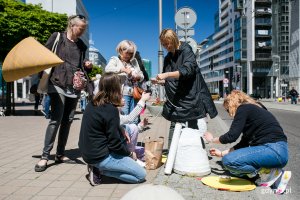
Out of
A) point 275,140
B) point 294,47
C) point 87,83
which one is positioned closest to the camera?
point 275,140

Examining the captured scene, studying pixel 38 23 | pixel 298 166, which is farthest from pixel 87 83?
pixel 38 23

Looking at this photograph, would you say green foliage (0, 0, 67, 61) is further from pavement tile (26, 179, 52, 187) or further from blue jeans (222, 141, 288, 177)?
blue jeans (222, 141, 288, 177)

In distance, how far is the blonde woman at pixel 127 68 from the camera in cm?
560

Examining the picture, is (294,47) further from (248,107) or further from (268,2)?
(248,107)

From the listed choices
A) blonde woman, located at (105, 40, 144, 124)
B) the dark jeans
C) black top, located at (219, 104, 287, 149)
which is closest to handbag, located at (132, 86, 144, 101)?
blonde woman, located at (105, 40, 144, 124)

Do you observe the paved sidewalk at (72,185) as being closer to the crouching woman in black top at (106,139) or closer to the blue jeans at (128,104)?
the crouching woman in black top at (106,139)

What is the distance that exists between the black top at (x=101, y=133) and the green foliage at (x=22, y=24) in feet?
56.6

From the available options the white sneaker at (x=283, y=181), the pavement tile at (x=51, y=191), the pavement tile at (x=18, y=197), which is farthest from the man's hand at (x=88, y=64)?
the white sneaker at (x=283, y=181)

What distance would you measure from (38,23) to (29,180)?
799 inches

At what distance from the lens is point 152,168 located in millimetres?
5133

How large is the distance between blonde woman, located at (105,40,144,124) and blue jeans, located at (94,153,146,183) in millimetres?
1244

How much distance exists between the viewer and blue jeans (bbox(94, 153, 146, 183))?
428 cm

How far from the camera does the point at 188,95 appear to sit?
523cm

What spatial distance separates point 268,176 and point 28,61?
10.5 ft
